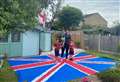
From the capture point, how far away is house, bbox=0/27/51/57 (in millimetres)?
24250

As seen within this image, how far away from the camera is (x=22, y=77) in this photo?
564 inches

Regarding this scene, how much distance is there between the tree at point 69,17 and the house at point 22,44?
29168mm

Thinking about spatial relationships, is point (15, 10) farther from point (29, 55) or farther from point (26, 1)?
point (29, 55)

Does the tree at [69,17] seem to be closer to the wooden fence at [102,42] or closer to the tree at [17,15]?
the wooden fence at [102,42]

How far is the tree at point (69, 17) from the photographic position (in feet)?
198

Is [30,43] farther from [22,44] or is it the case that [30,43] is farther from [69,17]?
[69,17]

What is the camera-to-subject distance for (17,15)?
12.8 metres

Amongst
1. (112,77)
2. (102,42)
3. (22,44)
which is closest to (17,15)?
(112,77)

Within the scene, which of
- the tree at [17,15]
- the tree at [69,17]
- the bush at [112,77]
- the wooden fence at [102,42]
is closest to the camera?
the tree at [17,15]

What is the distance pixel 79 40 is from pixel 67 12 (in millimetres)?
20833

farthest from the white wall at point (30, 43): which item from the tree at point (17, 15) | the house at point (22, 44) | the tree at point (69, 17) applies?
the tree at point (69, 17)

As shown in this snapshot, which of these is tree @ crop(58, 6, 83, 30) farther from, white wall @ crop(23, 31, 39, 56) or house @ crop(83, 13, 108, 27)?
white wall @ crop(23, 31, 39, 56)

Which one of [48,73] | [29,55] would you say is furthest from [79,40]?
[48,73]

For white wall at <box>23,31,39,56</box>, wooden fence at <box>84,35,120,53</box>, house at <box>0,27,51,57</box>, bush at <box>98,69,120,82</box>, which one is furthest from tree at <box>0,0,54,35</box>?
wooden fence at <box>84,35,120,53</box>
